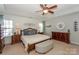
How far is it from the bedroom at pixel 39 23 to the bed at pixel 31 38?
4 cm

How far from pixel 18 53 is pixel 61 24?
3.13 feet

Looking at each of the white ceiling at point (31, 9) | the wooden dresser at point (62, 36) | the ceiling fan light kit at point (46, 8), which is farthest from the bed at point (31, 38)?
the ceiling fan light kit at point (46, 8)

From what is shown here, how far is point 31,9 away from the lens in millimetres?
1548

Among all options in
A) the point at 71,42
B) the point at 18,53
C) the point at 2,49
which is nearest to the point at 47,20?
the point at 71,42

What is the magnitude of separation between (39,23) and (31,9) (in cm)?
30

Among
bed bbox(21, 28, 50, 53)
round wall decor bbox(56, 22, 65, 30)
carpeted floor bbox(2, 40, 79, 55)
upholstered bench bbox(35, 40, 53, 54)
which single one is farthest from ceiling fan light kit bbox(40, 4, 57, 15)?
carpeted floor bbox(2, 40, 79, 55)

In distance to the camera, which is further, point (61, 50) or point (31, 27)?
point (31, 27)

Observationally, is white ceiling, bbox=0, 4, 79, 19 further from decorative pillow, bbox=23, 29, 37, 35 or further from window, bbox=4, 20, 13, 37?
decorative pillow, bbox=23, 29, 37, 35

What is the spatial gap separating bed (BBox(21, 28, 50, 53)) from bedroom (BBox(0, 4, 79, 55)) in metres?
0.04
